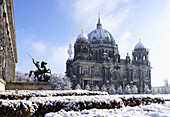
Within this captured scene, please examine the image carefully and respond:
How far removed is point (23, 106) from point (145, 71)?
88.9m

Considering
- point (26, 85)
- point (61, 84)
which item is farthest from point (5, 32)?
point (61, 84)

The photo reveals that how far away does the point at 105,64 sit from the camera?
277 feet

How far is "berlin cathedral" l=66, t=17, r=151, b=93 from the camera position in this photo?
80.8 m

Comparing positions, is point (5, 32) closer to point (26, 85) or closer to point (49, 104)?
point (26, 85)

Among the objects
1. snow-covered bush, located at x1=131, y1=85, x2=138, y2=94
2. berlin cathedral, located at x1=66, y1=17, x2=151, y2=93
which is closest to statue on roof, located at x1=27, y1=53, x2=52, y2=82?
berlin cathedral, located at x1=66, y1=17, x2=151, y2=93

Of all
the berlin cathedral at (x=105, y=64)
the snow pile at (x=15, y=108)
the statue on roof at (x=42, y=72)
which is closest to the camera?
the snow pile at (x=15, y=108)

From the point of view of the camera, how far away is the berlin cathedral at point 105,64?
265 feet

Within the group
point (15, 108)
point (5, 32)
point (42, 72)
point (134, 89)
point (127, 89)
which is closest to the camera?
point (15, 108)

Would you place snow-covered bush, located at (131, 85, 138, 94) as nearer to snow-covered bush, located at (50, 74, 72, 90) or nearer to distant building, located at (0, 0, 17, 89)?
snow-covered bush, located at (50, 74, 72, 90)

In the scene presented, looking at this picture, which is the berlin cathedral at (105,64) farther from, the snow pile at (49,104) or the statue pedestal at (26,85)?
the snow pile at (49,104)

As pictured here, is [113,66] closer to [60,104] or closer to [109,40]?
[109,40]

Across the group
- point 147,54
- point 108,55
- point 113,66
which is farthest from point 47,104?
point 147,54

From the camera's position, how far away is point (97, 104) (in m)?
11.8

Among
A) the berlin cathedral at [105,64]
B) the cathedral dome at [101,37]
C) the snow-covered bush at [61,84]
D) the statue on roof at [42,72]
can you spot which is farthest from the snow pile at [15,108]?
the cathedral dome at [101,37]
